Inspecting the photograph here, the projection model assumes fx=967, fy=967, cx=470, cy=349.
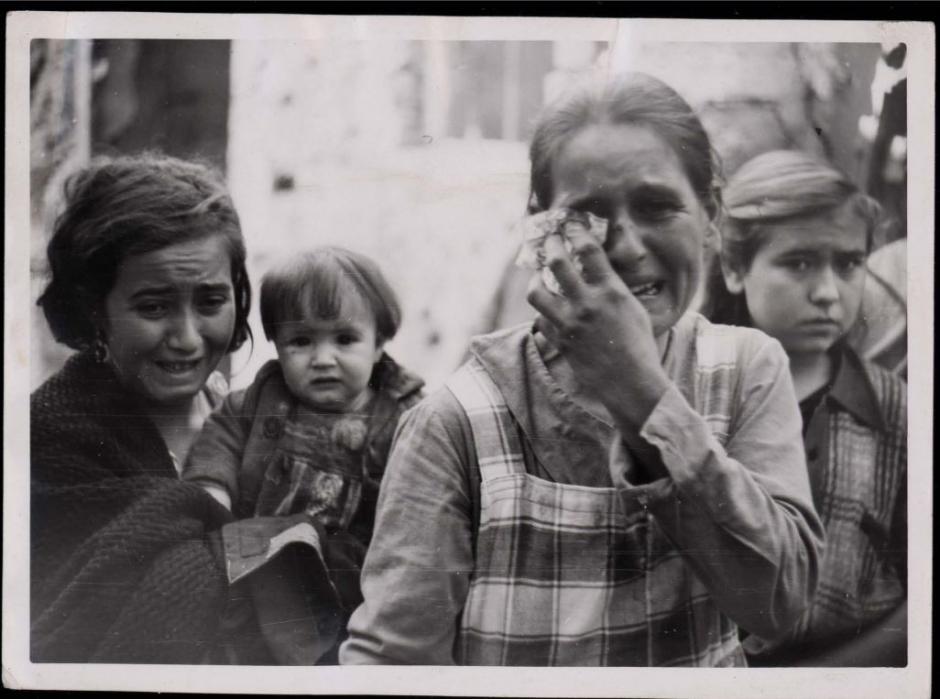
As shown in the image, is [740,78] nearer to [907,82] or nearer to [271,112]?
[907,82]

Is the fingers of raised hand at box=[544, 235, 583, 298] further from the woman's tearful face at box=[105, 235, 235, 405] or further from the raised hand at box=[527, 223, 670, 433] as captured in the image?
the woman's tearful face at box=[105, 235, 235, 405]

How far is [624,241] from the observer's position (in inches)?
58.2

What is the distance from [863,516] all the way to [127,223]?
1244 millimetres

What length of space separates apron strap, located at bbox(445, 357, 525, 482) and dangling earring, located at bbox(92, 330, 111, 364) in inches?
21.4

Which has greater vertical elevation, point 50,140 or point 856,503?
point 50,140

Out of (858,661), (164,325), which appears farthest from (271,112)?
(858,661)

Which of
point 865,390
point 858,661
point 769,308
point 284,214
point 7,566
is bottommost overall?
point 858,661

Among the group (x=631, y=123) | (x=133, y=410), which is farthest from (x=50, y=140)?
(x=631, y=123)

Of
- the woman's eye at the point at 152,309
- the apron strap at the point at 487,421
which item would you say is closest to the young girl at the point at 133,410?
the woman's eye at the point at 152,309

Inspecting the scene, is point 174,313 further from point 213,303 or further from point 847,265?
point 847,265

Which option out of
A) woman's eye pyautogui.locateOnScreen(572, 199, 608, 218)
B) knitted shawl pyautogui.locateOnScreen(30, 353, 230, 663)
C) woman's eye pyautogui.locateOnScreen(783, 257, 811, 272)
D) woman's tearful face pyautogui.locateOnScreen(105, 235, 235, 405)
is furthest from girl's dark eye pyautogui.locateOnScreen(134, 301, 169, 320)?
woman's eye pyautogui.locateOnScreen(783, 257, 811, 272)

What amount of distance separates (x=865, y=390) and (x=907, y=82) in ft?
1.61

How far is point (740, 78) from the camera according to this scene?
151 cm

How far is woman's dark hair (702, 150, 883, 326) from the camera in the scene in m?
1.50
